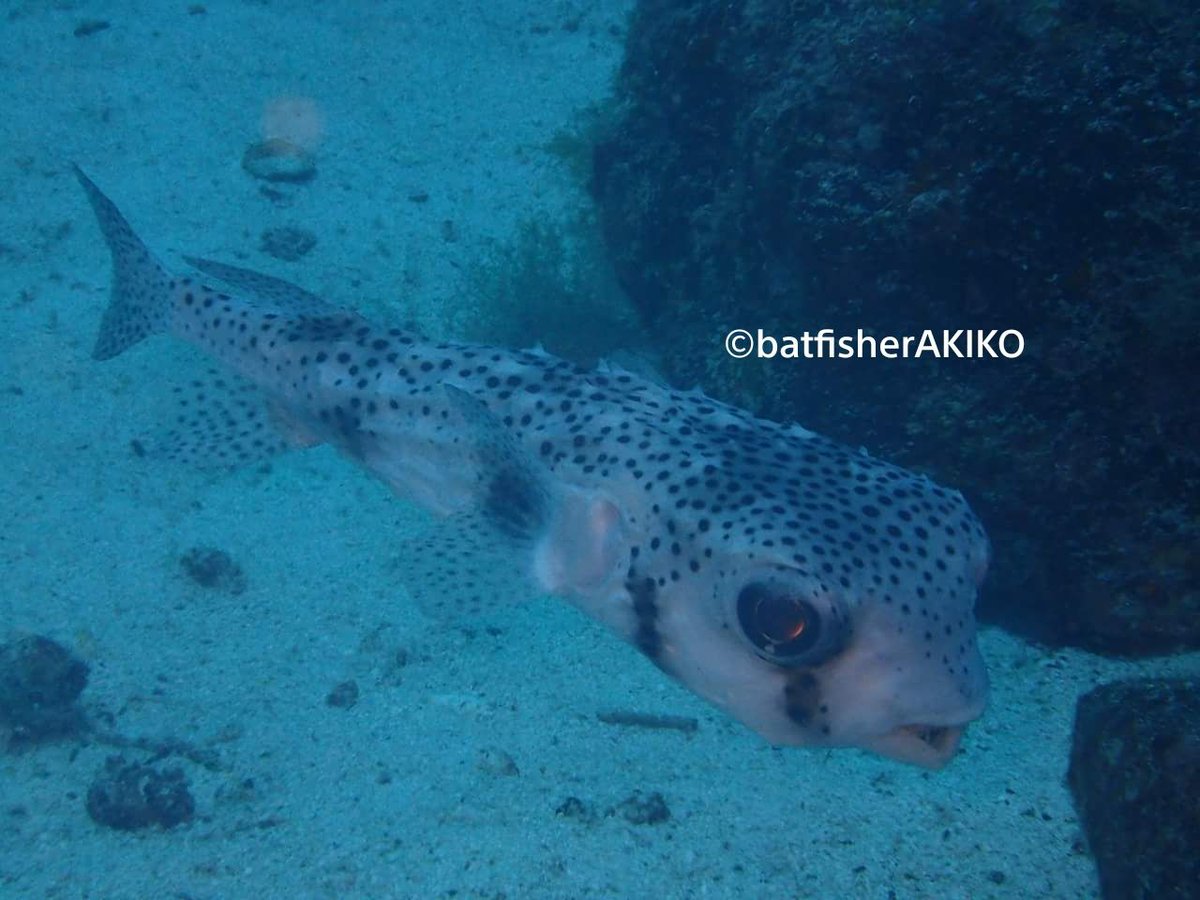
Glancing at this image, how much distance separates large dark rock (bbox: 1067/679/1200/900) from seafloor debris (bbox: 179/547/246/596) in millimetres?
5556

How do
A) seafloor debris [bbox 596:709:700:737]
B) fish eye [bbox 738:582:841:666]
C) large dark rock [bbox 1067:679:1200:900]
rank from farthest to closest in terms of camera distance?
1. seafloor debris [bbox 596:709:700:737]
2. large dark rock [bbox 1067:679:1200:900]
3. fish eye [bbox 738:582:841:666]

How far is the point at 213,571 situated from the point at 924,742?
16.2 feet

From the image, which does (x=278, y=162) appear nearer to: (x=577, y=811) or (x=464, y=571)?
(x=464, y=571)

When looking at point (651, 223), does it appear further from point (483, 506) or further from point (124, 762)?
point (124, 762)

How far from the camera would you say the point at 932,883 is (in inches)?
156

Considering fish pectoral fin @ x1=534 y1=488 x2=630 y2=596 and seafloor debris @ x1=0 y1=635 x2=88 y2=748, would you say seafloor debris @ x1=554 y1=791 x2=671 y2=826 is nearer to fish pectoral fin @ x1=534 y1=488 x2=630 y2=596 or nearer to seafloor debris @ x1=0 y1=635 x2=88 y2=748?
fish pectoral fin @ x1=534 y1=488 x2=630 y2=596

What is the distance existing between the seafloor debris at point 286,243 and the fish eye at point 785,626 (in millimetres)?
7250

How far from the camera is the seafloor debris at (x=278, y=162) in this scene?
9.73m

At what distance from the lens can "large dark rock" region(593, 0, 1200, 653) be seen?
14.0 feet

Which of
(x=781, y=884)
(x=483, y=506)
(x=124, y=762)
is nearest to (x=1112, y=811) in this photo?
(x=781, y=884)

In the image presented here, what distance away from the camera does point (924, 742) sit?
328 centimetres

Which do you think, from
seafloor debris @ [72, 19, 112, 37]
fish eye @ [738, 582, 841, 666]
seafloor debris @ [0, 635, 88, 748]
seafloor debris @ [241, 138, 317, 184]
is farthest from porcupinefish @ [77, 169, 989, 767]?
seafloor debris @ [72, 19, 112, 37]

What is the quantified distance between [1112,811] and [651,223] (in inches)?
235

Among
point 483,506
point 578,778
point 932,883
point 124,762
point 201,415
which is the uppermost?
point 483,506
